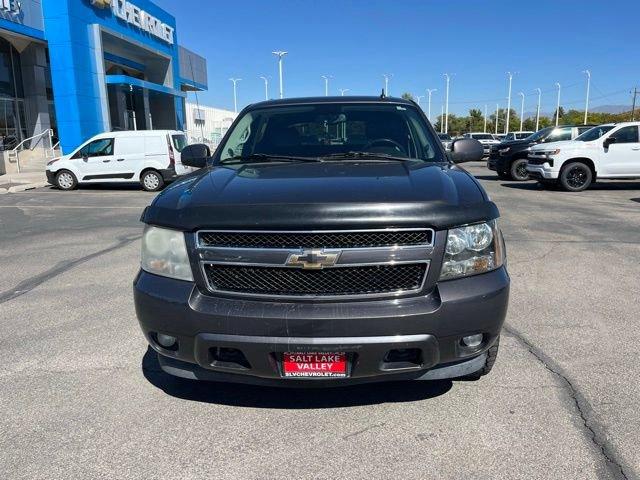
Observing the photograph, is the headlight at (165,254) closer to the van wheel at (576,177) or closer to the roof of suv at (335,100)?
the roof of suv at (335,100)

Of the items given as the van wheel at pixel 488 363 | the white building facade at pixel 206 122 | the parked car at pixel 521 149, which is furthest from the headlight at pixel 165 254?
the white building facade at pixel 206 122

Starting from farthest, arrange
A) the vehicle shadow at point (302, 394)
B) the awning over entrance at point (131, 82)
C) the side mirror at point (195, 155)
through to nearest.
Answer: the awning over entrance at point (131, 82), the side mirror at point (195, 155), the vehicle shadow at point (302, 394)

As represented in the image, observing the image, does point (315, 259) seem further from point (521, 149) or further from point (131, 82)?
point (131, 82)

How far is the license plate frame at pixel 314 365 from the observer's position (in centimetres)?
252

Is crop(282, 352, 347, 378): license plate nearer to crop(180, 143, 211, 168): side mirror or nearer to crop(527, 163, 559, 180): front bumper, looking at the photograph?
crop(180, 143, 211, 168): side mirror

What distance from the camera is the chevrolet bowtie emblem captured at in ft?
8.09

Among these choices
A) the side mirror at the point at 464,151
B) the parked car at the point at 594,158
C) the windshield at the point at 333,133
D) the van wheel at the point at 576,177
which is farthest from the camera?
the van wheel at the point at 576,177

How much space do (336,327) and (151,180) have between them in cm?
1394

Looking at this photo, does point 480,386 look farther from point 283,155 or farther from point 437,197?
point 283,155

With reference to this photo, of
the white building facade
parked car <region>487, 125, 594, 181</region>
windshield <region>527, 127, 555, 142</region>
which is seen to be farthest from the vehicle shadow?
the white building facade

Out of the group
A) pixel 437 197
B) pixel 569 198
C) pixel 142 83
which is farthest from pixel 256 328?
pixel 142 83

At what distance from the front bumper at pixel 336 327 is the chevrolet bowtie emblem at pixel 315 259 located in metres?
0.19

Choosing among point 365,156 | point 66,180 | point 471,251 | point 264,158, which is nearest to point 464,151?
point 365,156

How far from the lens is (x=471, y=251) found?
103 inches
